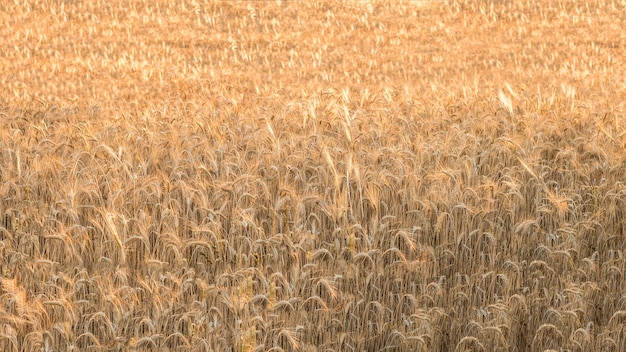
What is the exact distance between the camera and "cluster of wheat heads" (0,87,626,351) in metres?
3.22

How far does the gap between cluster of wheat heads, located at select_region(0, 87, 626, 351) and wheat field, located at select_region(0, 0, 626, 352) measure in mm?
16

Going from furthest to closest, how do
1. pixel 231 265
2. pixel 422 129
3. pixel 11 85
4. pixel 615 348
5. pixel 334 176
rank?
1. pixel 11 85
2. pixel 422 129
3. pixel 334 176
4. pixel 231 265
5. pixel 615 348

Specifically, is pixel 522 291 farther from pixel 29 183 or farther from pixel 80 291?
pixel 29 183

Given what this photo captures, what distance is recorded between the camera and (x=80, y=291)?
3479mm

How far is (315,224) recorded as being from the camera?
3955 millimetres

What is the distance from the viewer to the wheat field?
324cm

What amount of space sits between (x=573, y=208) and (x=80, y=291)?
7.62ft

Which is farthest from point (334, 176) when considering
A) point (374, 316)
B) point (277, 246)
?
point (374, 316)

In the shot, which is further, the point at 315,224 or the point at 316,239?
the point at 315,224

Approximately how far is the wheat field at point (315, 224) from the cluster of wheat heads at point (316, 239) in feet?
0.05

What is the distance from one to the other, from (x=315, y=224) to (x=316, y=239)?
123 millimetres

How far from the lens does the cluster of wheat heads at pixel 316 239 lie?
10.6 ft

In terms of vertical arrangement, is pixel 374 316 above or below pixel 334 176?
below

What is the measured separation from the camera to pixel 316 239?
151 inches
